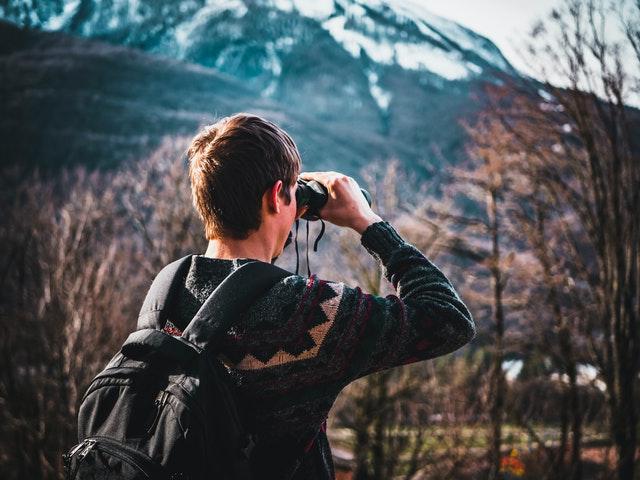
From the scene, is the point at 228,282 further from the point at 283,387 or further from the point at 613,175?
the point at 613,175

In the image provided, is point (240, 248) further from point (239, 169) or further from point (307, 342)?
point (307, 342)

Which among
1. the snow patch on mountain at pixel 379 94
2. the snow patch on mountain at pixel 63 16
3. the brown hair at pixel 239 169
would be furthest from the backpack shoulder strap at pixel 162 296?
the snow patch on mountain at pixel 379 94

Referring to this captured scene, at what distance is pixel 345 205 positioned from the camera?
1.39m

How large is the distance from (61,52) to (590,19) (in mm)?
66723

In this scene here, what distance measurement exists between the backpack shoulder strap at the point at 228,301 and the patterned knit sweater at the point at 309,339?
0.03 metres

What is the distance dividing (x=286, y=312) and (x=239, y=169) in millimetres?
367

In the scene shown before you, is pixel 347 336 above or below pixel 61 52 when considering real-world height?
below

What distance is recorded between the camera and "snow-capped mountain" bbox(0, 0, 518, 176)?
175 feet

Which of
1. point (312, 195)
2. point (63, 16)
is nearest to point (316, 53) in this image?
point (63, 16)

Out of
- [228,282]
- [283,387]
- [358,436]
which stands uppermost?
[228,282]

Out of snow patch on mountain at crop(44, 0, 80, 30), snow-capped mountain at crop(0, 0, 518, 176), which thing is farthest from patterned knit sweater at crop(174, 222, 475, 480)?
snow-capped mountain at crop(0, 0, 518, 176)

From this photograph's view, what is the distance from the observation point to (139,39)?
221 feet

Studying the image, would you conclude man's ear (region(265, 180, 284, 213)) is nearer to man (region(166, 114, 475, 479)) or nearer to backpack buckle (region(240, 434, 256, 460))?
man (region(166, 114, 475, 479))

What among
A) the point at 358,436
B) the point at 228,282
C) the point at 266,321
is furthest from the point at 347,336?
the point at 358,436
